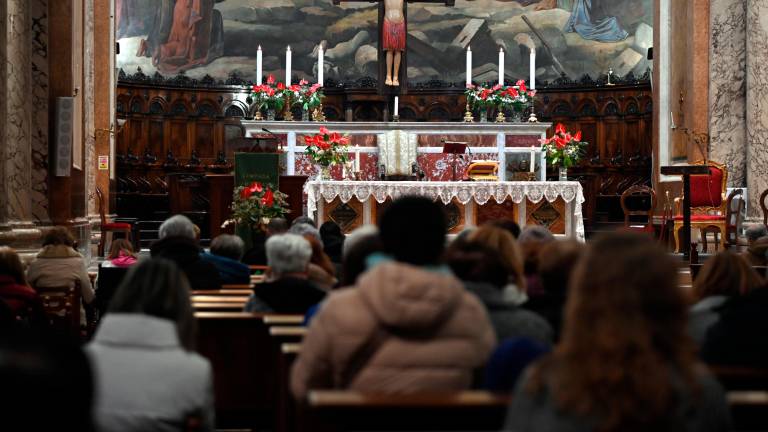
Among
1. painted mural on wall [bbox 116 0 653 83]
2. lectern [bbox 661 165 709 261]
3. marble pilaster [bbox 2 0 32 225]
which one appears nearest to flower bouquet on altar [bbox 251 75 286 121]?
marble pilaster [bbox 2 0 32 225]

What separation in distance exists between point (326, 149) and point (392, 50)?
110 inches

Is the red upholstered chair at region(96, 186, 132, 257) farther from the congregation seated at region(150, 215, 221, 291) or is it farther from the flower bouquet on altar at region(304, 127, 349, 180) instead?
the congregation seated at region(150, 215, 221, 291)

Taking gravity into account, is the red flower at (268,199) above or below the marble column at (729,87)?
below

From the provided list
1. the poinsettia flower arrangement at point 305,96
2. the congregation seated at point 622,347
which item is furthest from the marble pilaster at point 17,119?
the congregation seated at point 622,347

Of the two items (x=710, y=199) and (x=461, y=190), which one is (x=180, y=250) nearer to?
(x=461, y=190)

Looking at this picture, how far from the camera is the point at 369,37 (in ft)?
82.7

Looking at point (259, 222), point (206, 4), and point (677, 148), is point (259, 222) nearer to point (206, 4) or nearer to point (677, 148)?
point (677, 148)

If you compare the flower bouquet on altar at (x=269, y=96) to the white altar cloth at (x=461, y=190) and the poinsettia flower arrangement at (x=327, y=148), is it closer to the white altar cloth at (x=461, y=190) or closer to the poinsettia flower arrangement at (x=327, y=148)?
the poinsettia flower arrangement at (x=327, y=148)

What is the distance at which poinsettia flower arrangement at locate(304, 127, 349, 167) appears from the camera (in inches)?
643

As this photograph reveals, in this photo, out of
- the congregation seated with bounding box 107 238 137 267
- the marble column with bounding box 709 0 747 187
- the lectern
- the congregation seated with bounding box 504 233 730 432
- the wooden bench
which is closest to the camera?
the congregation seated with bounding box 504 233 730 432

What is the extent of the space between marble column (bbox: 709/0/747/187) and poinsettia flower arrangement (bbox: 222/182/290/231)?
6.97 meters

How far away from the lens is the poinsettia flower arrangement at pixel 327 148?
16.3 m

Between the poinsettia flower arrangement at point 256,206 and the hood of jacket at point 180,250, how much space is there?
510cm

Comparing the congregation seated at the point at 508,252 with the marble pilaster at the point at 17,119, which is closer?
the congregation seated at the point at 508,252
